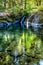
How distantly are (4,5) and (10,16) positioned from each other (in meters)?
5.24

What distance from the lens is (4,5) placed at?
32438 mm

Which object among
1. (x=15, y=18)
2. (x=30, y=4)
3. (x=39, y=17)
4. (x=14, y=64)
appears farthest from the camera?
(x=30, y=4)

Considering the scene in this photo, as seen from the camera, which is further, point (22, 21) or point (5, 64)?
point (22, 21)

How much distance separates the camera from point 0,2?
3203 cm

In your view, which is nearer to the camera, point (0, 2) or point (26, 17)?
point (26, 17)

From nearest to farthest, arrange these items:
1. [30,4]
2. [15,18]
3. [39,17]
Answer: [39,17] < [15,18] < [30,4]

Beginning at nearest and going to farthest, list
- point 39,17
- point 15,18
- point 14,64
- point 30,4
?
point 14,64 → point 39,17 → point 15,18 → point 30,4

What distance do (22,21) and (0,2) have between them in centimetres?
677

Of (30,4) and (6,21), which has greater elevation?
(30,4)

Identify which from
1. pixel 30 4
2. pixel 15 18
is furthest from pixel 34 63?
pixel 30 4

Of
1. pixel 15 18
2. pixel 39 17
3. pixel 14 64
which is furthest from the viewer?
pixel 15 18

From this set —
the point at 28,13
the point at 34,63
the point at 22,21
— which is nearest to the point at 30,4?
the point at 28,13

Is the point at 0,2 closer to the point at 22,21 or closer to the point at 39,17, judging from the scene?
the point at 22,21

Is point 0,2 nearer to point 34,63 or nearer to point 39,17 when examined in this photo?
point 39,17
